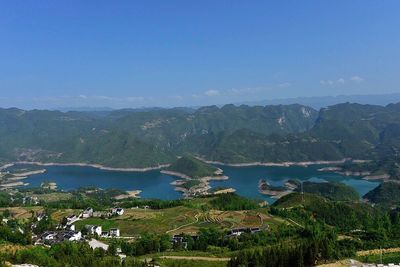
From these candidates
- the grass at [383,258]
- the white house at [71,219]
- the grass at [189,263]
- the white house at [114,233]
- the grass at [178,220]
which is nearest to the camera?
the grass at [383,258]

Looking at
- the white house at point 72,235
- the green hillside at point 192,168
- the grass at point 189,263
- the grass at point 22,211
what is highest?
the grass at point 189,263

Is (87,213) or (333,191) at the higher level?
(87,213)

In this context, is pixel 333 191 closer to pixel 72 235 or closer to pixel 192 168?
pixel 192 168

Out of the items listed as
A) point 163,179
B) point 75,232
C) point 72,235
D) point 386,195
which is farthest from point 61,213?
point 163,179

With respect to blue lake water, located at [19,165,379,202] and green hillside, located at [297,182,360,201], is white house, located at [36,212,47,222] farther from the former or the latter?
green hillside, located at [297,182,360,201]

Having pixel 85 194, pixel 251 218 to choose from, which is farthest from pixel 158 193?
A: pixel 251 218

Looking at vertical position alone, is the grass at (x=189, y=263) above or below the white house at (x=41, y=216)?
above

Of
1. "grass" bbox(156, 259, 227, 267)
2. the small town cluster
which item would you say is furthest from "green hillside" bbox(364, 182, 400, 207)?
"grass" bbox(156, 259, 227, 267)

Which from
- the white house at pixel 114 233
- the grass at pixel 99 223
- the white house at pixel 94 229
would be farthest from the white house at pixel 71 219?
the white house at pixel 114 233

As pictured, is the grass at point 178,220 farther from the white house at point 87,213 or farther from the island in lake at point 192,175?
the island in lake at point 192,175

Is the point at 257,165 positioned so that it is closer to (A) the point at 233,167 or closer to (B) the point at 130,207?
(A) the point at 233,167
